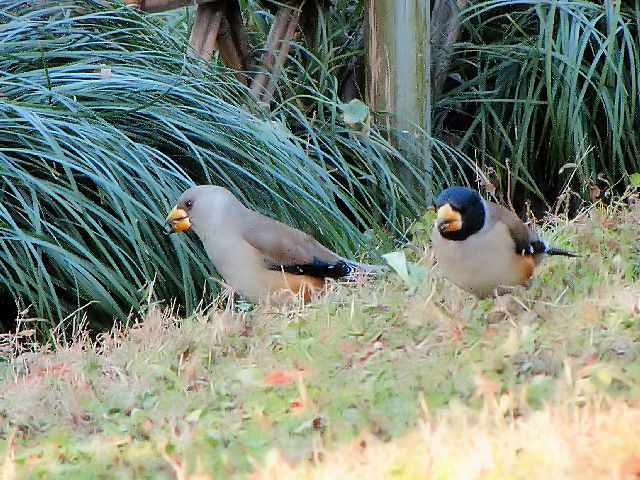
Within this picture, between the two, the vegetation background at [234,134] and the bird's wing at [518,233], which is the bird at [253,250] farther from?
the bird's wing at [518,233]

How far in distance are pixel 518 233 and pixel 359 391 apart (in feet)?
3.87

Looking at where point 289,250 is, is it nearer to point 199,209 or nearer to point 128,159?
point 199,209

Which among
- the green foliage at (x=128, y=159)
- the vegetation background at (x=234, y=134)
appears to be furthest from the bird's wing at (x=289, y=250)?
the vegetation background at (x=234, y=134)

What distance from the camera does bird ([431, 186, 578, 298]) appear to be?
12.6ft

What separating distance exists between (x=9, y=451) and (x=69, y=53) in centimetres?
336

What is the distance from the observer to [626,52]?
7273mm

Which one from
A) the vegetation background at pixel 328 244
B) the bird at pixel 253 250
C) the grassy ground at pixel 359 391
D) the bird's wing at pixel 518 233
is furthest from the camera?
the bird at pixel 253 250

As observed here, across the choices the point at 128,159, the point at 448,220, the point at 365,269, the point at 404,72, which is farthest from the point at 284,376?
the point at 404,72

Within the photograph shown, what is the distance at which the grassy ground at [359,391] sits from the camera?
256 centimetres

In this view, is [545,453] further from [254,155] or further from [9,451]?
[254,155]

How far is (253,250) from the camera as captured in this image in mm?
4609

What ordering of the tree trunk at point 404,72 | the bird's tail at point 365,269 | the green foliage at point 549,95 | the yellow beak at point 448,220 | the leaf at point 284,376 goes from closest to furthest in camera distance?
1. the leaf at point 284,376
2. the yellow beak at point 448,220
3. the bird's tail at point 365,269
4. the tree trunk at point 404,72
5. the green foliage at point 549,95

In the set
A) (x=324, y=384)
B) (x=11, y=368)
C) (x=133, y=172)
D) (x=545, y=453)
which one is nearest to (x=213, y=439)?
(x=324, y=384)

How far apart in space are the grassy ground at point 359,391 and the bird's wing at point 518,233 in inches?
6.6
